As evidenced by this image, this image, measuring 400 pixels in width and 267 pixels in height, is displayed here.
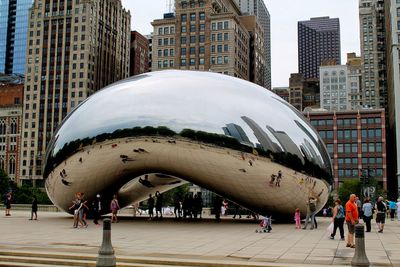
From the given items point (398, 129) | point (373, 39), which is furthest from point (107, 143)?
point (373, 39)

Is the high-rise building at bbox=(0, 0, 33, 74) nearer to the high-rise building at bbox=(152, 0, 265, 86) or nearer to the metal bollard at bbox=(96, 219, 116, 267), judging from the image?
the high-rise building at bbox=(152, 0, 265, 86)

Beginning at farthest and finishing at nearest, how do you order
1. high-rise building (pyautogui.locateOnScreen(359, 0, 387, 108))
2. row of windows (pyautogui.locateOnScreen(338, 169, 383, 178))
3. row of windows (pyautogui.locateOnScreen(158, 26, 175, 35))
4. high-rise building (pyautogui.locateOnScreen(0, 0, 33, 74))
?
high-rise building (pyautogui.locateOnScreen(0, 0, 33, 74)) < high-rise building (pyautogui.locateOnScreen(359, 0, 387, 108)) < row of windows (pyautogui.locateOnScreen(158, 26, 175, 35)) < row of windows (pyautogui.locateOnScreen(338, 169, 383, 178))

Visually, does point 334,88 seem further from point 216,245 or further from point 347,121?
point 216,245

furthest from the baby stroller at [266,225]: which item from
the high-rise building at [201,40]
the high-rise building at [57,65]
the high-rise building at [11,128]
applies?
the high-rise building at [11,128]

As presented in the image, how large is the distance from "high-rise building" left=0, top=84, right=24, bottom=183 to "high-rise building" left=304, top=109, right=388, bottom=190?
71.1 meters

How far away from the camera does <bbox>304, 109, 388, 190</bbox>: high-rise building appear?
113375 mm

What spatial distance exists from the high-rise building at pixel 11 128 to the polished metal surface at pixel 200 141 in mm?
117414

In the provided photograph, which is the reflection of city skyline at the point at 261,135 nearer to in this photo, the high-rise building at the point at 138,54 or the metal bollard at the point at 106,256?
the metal bollard at the point at 106,256

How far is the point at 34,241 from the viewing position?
14.8 metres

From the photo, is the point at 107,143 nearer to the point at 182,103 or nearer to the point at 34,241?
the point at 182,103

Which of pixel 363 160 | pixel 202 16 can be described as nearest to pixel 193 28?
pixel 202 16

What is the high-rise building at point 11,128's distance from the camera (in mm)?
132875

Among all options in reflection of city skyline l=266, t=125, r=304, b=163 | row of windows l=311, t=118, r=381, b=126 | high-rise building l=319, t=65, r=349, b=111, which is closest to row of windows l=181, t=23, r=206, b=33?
row of windows l=311, t=118, r=381, b=126

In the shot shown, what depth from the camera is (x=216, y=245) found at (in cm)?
1407
